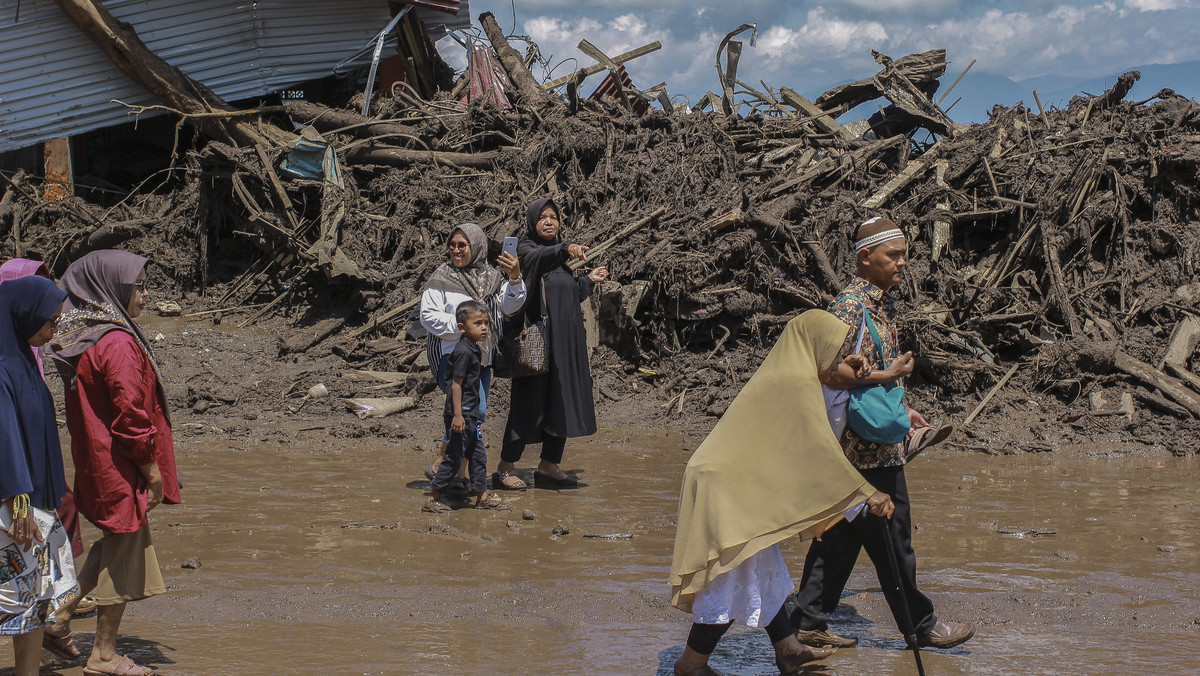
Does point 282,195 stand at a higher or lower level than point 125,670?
higher

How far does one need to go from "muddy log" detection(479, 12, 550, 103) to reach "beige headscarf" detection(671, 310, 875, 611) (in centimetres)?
1135

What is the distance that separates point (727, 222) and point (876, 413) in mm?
6490

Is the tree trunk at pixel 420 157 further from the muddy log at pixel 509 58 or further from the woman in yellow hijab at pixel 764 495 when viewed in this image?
the woman in yellow hijab at pixel 764 495

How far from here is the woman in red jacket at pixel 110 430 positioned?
3566 mm

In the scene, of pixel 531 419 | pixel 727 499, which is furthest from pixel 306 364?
pixel 727 499

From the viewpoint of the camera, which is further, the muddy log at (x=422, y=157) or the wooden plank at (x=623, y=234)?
the muddy log at (x=422, y=157)

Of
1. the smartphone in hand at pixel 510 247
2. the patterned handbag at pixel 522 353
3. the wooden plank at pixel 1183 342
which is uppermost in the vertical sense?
the smartphone in hand at pixel 510 247

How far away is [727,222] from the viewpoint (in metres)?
9.96

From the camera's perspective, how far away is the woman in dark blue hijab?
3227 millimetres

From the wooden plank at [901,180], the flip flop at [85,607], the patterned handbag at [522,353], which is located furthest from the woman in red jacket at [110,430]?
the wooden plank at [901,180]

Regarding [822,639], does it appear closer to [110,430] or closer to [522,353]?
[110,430]

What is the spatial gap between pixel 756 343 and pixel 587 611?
5.58 meters

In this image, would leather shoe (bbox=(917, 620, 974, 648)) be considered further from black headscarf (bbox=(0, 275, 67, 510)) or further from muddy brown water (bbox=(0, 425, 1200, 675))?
black headscarf (bbox=(0, 275, 67, 510))

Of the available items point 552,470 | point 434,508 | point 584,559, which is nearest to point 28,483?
point 584,559
